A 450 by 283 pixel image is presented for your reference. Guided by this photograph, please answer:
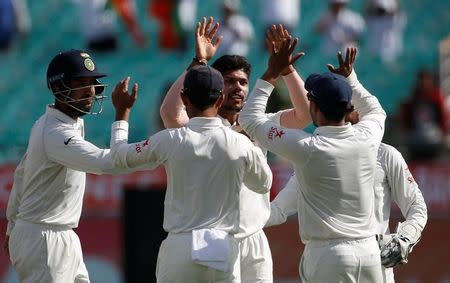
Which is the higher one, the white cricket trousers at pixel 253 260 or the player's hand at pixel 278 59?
the player's hand at pixel 278 59

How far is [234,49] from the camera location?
1784cm

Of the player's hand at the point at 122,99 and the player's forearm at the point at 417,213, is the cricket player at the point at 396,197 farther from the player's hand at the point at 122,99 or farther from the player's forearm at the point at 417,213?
the player's hand at the point at 122,99

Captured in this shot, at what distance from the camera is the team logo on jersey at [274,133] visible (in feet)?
23.3

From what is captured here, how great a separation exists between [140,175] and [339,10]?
5880mm

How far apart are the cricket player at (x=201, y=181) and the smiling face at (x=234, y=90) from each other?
0.93 meters

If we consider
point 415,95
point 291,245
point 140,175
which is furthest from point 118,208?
point 415,95

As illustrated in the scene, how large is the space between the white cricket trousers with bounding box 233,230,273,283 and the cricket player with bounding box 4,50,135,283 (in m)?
1.00

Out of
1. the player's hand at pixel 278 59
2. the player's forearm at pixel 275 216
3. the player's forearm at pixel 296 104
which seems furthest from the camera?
the player's forearm at pixel 275 216

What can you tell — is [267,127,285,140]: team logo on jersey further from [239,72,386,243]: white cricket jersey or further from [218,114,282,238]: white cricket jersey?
[218,114,282,238]: white cricket jersey

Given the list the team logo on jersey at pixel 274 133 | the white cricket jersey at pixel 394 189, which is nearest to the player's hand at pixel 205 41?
the team logo on jersey at pixel 274 133

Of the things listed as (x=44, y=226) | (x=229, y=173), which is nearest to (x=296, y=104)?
(x=229, y=173)

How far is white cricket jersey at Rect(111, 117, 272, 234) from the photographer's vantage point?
684 cm

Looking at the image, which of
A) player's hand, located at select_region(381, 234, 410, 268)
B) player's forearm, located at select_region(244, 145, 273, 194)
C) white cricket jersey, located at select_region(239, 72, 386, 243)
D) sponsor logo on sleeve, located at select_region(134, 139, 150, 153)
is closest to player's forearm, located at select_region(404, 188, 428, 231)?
player's hand, located at select_region(381, 234, 410, 268)

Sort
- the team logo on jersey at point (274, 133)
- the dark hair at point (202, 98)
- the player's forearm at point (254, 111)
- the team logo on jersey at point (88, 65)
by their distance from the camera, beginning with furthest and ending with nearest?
1. the team logo on jersey at point (88, 65)
2. the player's forearm at point (254, 111)
3. the team logo on jersey at point (274, 133)
4. the dark hair at point (202, 98)
